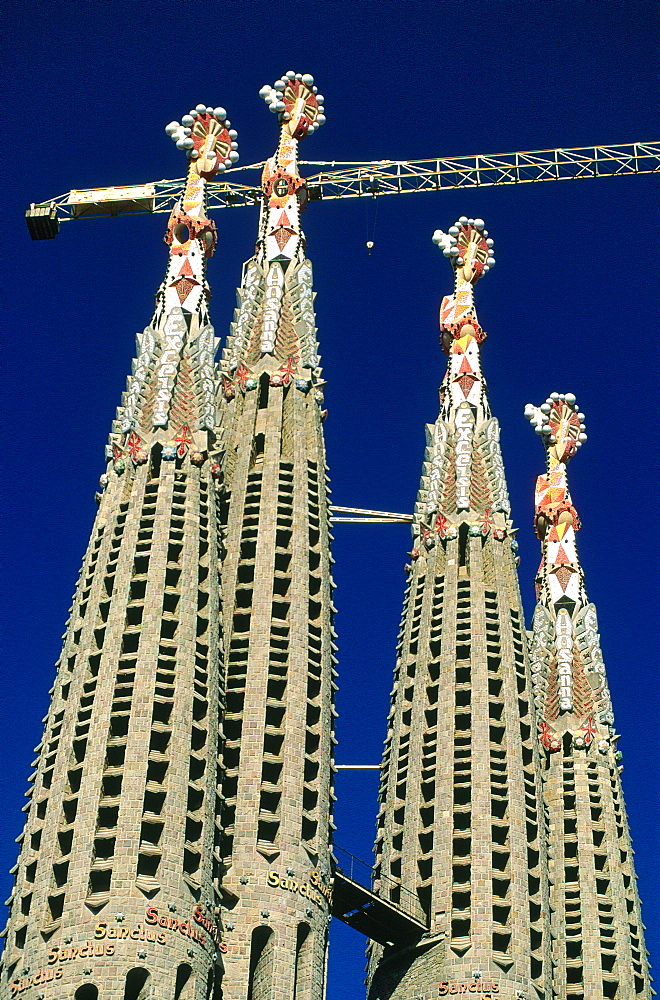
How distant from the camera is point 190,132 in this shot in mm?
91938

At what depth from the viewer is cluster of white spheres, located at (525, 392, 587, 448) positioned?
104m

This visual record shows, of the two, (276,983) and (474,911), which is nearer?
(276,983)

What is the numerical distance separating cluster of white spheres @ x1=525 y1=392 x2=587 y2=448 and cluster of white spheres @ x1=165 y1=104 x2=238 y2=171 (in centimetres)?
2316

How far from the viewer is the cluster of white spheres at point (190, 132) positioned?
299ft

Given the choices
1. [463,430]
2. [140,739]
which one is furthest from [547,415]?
[140,739]

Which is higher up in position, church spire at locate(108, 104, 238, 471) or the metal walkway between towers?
church spire at locate(108, 104, 238, 471)

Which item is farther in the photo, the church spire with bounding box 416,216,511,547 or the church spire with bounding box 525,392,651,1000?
the church spire with bounding box 416,216,511,547

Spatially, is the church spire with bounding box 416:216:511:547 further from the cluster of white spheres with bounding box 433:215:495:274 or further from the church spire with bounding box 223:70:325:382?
the church spire with bounding box 223:70:325:382

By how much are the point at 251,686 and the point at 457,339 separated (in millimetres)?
32793

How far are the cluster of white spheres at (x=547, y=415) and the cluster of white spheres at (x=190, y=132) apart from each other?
2316 cm

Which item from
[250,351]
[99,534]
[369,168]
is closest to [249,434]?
[250,351]

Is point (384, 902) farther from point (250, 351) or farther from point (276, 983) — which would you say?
point (250, 351)

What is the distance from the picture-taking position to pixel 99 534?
74.6 m

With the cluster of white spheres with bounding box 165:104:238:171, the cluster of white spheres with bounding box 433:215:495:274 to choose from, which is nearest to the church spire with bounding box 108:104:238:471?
the cluster of white spheres with bounding box 165:104:238:171
